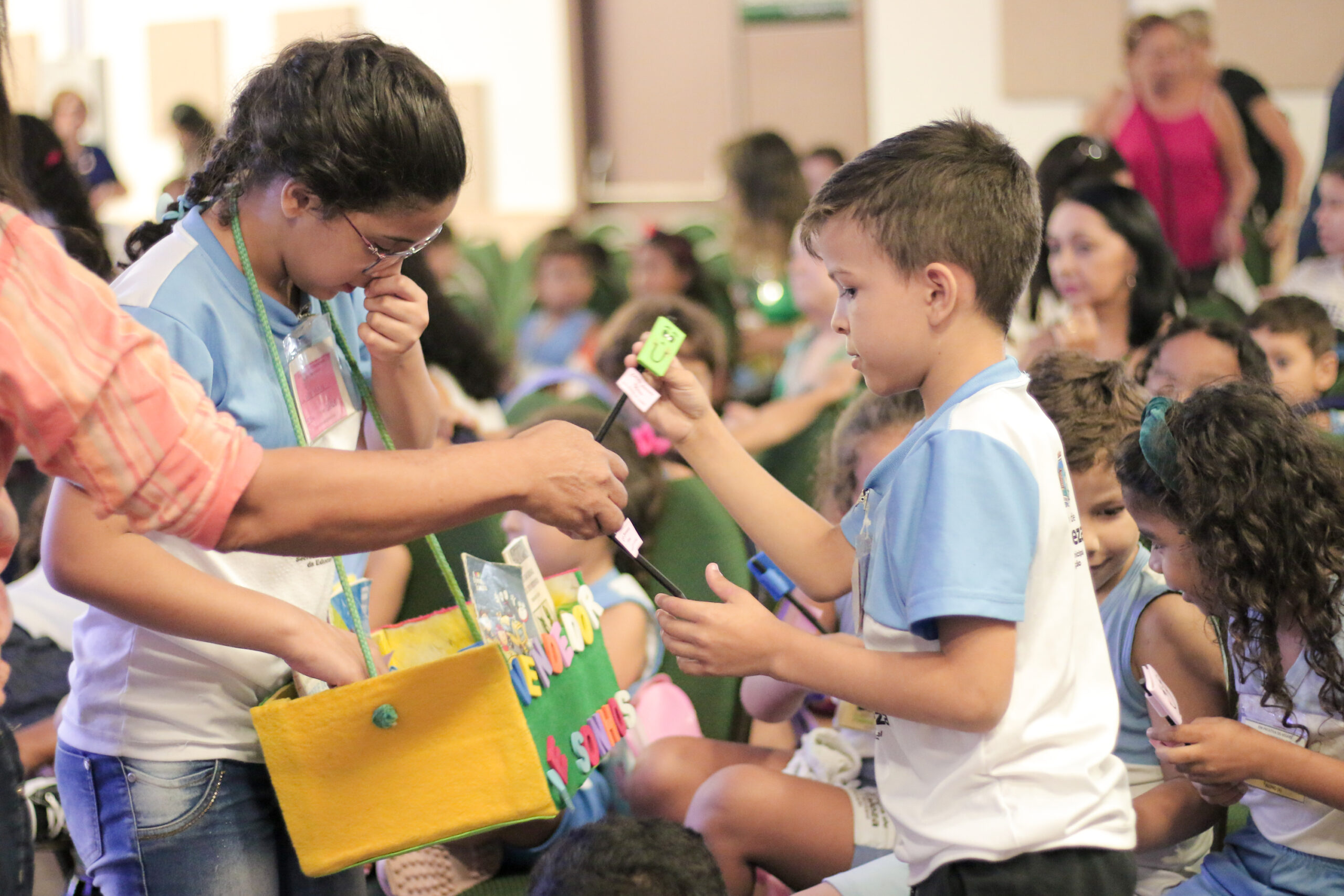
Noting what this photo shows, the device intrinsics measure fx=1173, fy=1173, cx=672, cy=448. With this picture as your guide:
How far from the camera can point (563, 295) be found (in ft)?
17.7

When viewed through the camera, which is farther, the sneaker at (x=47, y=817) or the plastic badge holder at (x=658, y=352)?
the sneaker at (x=47, y=817)

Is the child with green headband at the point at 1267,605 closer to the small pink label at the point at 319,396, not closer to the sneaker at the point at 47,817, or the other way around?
the small pink label at the point at 319,396

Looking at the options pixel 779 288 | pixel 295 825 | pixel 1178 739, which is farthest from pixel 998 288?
pixel 779 288

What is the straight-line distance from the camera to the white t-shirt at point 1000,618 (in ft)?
3.60

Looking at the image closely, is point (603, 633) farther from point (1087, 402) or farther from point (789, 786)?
point (1087, 402)

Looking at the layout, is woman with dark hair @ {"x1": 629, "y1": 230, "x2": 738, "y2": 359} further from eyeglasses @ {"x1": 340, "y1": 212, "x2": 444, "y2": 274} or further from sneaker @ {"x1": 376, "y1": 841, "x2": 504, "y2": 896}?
eyeglasses @ {"x1": 340, "y1": 212, "x2": 444, "y2": 274}

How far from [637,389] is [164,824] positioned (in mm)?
705

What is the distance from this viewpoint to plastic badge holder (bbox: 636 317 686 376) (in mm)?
1411

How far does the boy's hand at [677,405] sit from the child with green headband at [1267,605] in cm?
60

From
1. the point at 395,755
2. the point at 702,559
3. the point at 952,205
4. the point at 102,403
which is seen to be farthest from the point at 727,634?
the point at 702,559

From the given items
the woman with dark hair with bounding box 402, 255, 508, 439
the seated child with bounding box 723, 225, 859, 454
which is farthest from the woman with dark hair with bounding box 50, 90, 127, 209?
the seated child with bounding box 723, 225, 859, 454

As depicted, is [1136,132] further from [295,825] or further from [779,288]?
[295,825]

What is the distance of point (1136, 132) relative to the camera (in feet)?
14.9

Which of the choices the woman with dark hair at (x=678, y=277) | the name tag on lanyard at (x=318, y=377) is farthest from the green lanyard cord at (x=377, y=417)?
the woman with dark hair at (x=678, y=277)
